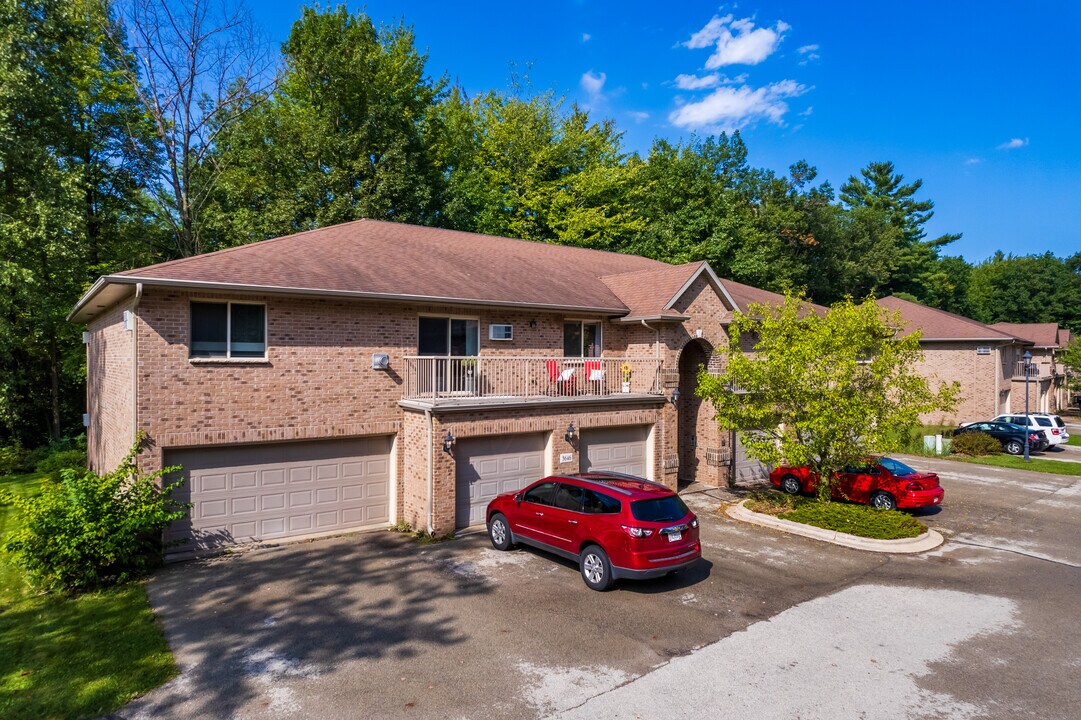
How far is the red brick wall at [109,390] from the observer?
12180 millimetres

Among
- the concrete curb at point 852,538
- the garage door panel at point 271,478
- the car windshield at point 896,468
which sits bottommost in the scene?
the concrete curb at point 852,538

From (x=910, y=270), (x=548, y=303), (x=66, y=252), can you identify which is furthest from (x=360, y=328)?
(x=910, y=270)

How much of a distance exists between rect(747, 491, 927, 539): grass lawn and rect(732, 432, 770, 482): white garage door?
427cm

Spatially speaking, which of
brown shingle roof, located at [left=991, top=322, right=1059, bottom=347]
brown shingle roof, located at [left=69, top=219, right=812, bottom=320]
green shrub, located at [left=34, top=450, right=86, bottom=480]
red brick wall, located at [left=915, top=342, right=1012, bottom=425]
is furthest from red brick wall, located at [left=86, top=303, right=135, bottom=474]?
brown shingle roof, located at [left=991, top=322, right=1059, bottom=347]

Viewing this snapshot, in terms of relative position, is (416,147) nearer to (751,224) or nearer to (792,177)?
(751,224)

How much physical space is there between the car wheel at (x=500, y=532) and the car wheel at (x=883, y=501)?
32.6 feet

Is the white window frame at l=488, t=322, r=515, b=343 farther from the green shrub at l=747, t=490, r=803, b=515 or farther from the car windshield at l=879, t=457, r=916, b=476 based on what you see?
the car windshield at l=879, t=457, r=916, b=476

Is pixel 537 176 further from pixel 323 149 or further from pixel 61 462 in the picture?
pixel 61 462

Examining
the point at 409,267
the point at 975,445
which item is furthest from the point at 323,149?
the point at 975,445

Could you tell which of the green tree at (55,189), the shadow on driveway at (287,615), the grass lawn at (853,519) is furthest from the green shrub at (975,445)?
the green tree at (55,189)

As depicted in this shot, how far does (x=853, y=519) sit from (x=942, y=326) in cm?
2501

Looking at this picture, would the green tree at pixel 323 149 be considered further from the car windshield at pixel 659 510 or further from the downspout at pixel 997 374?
the downspout at pixel 997 374

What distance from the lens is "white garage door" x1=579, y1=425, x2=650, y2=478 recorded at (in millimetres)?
16125

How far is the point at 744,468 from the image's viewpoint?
20.0m
